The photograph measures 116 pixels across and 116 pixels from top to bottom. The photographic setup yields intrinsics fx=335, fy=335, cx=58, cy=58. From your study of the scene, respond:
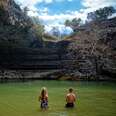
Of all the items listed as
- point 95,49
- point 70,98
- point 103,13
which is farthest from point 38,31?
point 70,98

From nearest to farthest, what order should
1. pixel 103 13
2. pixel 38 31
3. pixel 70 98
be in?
pixel 70 98, pixel 38 31, pixel 103 13

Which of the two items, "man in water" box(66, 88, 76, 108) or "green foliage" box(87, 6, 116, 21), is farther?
"green foliage" box(87, 6, 116, 21)

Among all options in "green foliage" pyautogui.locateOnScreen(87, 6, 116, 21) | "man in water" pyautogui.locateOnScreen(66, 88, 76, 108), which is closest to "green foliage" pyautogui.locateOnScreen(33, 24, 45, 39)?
"green foliage" pyautogui.locateOnScreen(87, 6, 116, 21)

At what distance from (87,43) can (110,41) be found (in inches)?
238

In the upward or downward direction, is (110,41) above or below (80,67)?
above

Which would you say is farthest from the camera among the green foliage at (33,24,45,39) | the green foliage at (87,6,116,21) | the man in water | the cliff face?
the green foliage at (87,6,116,21)

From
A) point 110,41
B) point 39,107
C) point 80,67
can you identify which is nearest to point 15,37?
point 80,67

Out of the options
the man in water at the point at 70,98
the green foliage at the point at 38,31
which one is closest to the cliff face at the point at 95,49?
the green foliage at the point at 38,31

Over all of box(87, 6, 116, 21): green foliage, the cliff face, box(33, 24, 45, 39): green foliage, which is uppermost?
box(87, 6, 116, 21): green foliage

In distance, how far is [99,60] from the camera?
71.1 m

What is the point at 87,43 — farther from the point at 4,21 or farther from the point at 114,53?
the point at 4,21

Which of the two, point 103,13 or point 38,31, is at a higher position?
point 103,13

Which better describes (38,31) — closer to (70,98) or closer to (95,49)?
(95,49)

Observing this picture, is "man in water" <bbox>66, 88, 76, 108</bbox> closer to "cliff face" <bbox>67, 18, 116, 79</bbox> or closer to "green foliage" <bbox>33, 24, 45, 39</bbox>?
"cliff face" <bbox>67, 18, 116, 79</bbox>
